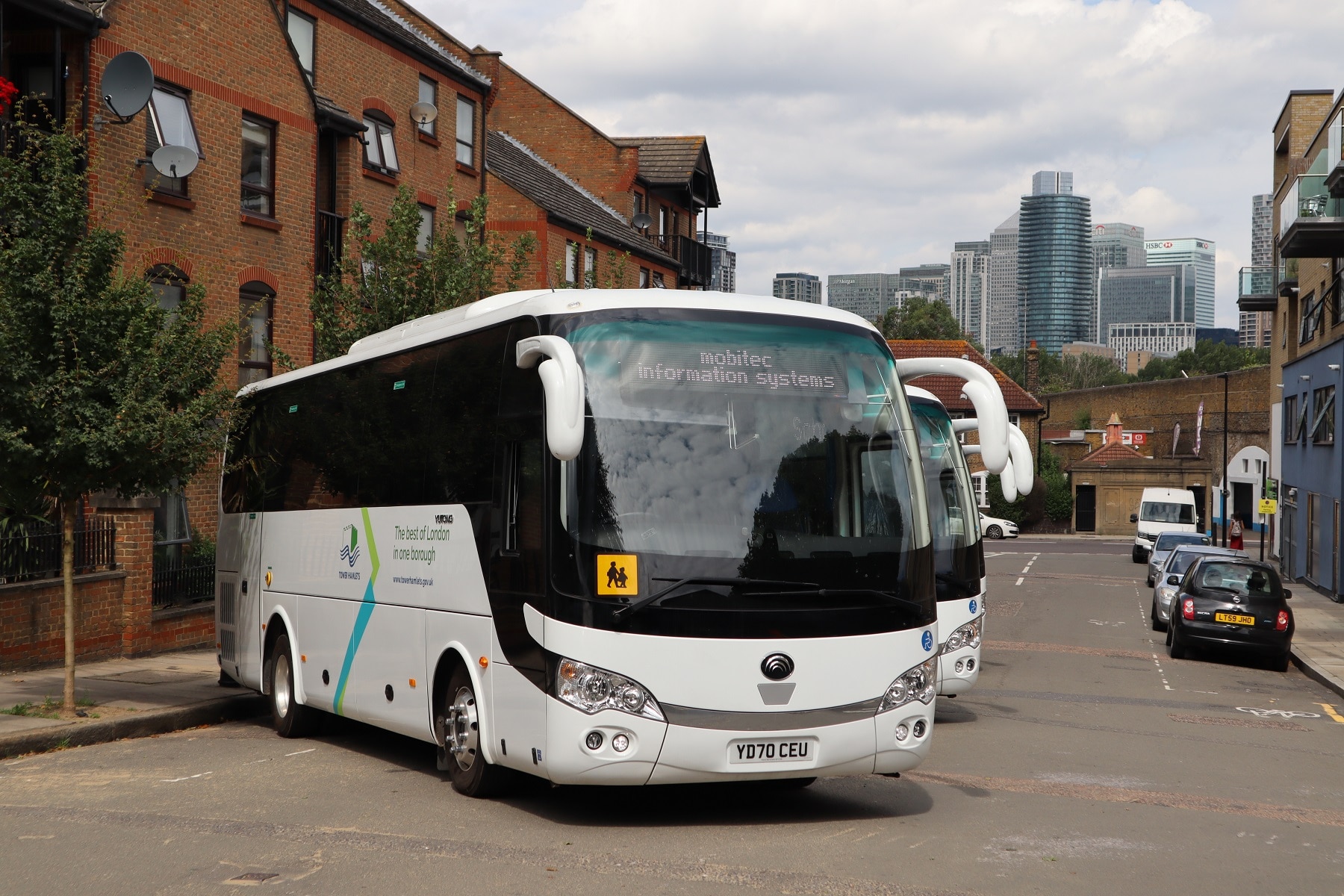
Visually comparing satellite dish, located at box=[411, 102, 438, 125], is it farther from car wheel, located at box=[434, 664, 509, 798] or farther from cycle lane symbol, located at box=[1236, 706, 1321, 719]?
car wheel, located at box=[434, 664, 509, 798]

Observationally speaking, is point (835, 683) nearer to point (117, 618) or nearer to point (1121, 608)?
point (117, 618)

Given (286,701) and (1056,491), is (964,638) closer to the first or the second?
(286,701)

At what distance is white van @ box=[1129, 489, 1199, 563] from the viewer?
5059cm

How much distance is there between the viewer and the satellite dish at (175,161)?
20.2 meters

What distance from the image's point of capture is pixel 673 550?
780 centimetres

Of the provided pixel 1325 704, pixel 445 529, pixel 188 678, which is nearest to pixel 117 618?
pixel 188 678

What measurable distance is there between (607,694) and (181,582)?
1218 centimetres

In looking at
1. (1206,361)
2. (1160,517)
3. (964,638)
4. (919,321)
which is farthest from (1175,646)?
(1206,361)

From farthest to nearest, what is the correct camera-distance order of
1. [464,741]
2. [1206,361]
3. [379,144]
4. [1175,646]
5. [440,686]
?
1. [1206,361]
2. [379,144]
3. [1175,646]
4. [440,686]
5. [464,741]

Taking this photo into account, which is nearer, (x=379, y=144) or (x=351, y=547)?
(x=351, y=547)

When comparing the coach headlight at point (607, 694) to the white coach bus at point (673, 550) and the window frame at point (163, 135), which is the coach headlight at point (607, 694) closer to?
the white coach bus at point (673, 550)

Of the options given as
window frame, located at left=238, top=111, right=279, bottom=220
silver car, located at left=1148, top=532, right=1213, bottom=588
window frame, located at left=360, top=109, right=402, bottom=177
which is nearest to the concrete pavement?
window frame, located at left=238, top=111, right=279, bottom=220

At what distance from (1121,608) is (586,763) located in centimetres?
2649

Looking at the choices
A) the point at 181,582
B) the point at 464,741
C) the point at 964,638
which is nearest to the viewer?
the point at 464,741
